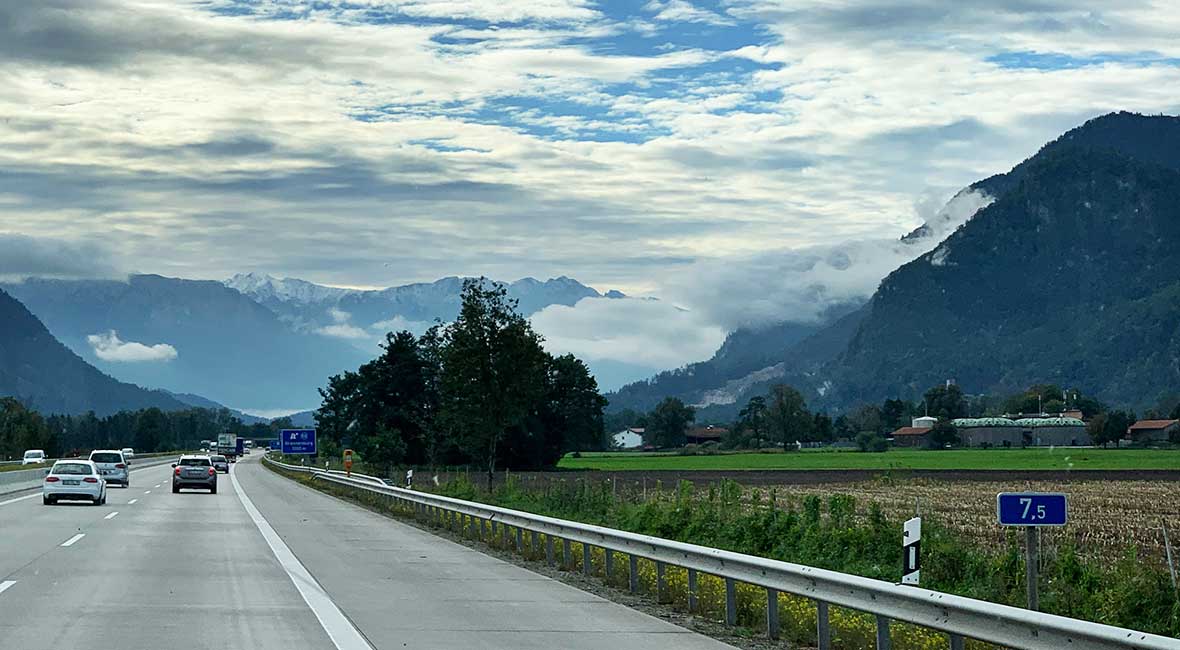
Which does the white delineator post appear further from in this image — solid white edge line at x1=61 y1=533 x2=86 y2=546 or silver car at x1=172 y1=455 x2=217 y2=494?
silver car at x1=172 y1=455 x2=217 y2=494

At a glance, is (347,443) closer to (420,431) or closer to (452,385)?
(420,431)

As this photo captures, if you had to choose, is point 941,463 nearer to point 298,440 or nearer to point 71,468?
point 298,440

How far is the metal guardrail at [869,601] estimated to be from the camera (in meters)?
9.09

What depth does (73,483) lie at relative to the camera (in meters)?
40.6

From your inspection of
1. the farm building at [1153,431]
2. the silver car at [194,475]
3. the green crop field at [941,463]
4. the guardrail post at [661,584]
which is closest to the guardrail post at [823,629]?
the guardrail post at [661,584]

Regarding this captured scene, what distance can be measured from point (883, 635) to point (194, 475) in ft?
146

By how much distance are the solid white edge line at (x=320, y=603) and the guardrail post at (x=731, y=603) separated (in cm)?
372

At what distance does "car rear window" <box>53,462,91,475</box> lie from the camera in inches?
1610

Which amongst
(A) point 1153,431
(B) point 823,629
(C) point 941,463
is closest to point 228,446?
(C) point 941,463

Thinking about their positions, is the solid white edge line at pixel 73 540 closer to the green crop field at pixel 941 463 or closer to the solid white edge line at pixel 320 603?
the solid white edge line at pixel 320 603

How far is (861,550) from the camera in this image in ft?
70.8

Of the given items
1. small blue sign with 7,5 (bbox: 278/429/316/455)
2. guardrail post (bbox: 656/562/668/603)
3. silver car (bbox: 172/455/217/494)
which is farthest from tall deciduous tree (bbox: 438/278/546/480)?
Answer: small blue sign with 7,5 (bbox: 278/429/316/455)

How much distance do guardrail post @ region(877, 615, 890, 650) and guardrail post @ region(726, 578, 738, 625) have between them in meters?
3.26

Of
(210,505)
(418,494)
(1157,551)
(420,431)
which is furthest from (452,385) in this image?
(420,431)
